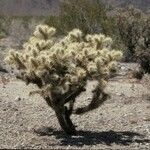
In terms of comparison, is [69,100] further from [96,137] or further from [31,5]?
[31,5]

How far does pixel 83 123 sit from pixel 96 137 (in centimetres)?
125

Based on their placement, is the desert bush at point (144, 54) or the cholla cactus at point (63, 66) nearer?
the cholla cactus at point (63, 66)

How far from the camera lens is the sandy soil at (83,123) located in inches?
427

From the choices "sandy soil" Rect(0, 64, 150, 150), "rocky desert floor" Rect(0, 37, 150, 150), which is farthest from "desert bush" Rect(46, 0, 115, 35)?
"sandy soil" Rect(0, 64, 150, 150)

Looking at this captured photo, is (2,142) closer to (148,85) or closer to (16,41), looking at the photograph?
(148,85)

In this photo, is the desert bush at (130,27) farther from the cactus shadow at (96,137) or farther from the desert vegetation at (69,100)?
the cactus shadow at (96,137)

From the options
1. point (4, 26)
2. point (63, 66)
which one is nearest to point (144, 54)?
point (63, 66)

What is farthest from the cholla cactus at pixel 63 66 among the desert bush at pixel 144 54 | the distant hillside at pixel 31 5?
the distant hillside at pixel 31 5

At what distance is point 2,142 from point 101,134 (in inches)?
73.0

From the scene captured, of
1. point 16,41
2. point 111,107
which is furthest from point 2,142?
point 16,41

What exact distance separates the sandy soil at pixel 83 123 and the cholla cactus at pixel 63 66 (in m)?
0.61

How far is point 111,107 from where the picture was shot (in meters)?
14.0

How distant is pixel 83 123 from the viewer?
12.5 meters

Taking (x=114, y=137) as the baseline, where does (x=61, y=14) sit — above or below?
below
